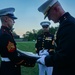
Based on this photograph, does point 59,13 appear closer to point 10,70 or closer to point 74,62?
point 74,62

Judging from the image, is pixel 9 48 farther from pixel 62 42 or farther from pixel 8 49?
pixel 62 42

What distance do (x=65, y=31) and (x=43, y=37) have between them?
205 inches

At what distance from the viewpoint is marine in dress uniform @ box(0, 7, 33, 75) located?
5.02m

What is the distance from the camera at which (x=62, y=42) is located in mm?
3697

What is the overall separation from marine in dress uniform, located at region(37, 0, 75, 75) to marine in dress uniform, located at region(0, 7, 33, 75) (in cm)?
115

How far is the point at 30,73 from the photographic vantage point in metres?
11.2

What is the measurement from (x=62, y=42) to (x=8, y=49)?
1.54 m

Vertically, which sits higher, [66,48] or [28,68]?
[66,48]

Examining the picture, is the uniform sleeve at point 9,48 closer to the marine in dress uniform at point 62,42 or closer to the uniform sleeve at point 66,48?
the marine in dress uniform at point 62,42

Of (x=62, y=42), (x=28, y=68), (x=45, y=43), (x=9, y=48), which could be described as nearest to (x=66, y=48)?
(x=62, y=42)

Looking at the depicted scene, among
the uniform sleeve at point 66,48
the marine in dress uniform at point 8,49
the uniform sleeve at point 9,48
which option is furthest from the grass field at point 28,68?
the uniform sleeve at point 66,48

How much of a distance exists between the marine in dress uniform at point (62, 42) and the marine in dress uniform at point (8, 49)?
1150 millimetres

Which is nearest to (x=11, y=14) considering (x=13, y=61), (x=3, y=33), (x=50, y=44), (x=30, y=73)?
(x=3, y=33)

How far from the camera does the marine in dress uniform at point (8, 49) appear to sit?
16.5 feet
